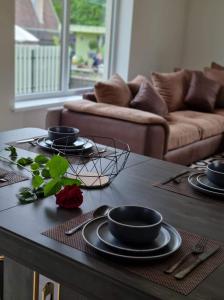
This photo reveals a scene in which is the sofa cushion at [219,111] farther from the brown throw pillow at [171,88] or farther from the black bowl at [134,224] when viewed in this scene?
the black bowl at [134,224]

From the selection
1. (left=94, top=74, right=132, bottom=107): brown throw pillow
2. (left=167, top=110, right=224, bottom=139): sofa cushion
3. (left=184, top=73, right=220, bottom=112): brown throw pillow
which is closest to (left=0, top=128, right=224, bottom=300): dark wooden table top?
(left=94, top=74, right=132, bottom=107): brown throw pillow

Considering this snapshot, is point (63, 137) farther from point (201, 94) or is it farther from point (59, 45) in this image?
point (201, 94)

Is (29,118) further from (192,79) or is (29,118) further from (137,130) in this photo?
(192,79)

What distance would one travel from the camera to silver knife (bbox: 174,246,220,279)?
95 centimetres

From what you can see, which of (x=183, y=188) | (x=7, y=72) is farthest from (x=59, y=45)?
(x=183, y=188)

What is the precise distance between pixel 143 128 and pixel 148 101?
27.7 inches

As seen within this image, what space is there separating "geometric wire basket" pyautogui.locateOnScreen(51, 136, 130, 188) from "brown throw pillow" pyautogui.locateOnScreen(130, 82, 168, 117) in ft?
6.91

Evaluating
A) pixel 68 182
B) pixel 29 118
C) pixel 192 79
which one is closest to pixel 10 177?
pixel 68 182

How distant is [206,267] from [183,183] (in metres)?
0.56

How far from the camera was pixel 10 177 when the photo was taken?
149cm

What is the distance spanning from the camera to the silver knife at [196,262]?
95 cm

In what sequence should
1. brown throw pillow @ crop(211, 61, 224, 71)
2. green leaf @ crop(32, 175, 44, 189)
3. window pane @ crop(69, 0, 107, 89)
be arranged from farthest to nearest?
brown throw pillow @ crop(211, 61, 224, 71) < window pane @ crop(69, 0, 107, 89) < green leaf @ crop(32, 175, 44, 189)

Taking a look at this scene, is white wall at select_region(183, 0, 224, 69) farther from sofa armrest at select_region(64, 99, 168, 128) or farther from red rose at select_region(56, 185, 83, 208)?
red rose at select_region(56, 185, 83, 208)

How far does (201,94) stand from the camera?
15.9 feet
